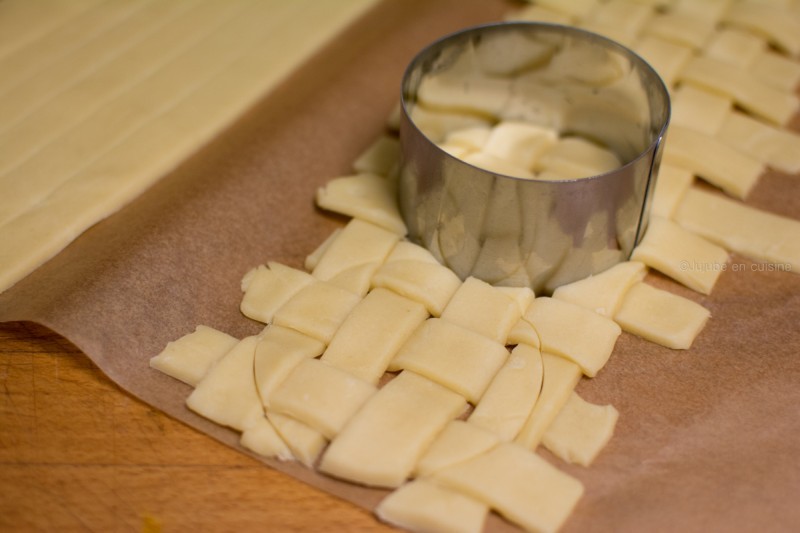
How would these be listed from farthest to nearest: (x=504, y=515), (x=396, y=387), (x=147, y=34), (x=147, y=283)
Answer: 1. (x=147, y=34)
2. (x=147, y=283)
3. (x=396, y=387)
4. (x=504, y=515)

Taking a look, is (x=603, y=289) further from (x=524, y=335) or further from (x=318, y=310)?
(x=318, y=310)

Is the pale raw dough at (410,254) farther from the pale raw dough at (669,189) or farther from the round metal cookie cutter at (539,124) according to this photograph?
the pale raw dough at (669,189)

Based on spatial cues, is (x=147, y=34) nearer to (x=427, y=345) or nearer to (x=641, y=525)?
(x=427, y=345)

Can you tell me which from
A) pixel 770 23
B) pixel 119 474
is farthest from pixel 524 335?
pixel 770 23

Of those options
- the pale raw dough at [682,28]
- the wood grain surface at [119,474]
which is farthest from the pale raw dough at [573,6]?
the wood grain surface at [119,474]

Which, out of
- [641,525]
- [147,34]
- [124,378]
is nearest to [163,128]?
[147,34]
